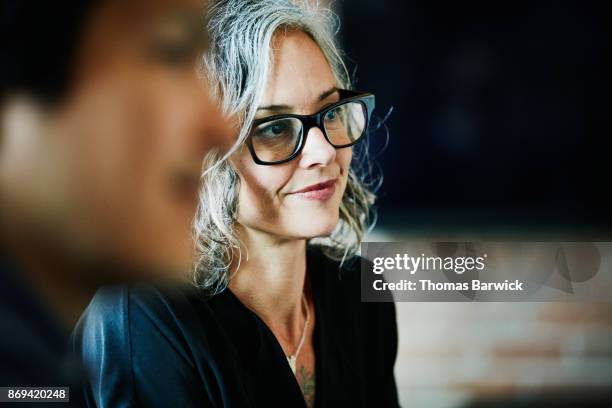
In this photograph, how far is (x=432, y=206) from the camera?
4.68ft

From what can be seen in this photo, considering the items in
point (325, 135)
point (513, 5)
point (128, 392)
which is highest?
point (513, 5)

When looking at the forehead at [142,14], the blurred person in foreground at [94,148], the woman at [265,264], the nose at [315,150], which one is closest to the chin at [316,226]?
the woman at [265,264]

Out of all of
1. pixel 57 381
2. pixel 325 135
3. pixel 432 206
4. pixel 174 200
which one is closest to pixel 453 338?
pixel 432 206

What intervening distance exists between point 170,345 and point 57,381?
30cm

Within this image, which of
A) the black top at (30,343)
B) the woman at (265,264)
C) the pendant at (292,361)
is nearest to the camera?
the black top at (30,343)

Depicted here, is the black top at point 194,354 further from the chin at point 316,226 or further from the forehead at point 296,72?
the forehead at point 296,72

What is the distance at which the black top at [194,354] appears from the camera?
1.27 meters

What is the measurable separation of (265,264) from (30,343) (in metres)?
0.49

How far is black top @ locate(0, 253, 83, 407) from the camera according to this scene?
118 cm

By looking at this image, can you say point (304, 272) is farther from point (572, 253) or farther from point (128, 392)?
point (572, 253)

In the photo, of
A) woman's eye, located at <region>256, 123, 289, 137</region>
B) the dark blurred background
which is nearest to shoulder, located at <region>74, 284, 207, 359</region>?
woman's eye, located at <region>256, 123, 289, 137</region>

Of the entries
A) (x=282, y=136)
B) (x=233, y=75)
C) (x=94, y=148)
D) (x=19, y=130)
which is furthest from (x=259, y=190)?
(x=19, y=130)

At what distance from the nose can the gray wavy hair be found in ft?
0.40

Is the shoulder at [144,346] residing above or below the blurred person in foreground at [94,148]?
below
